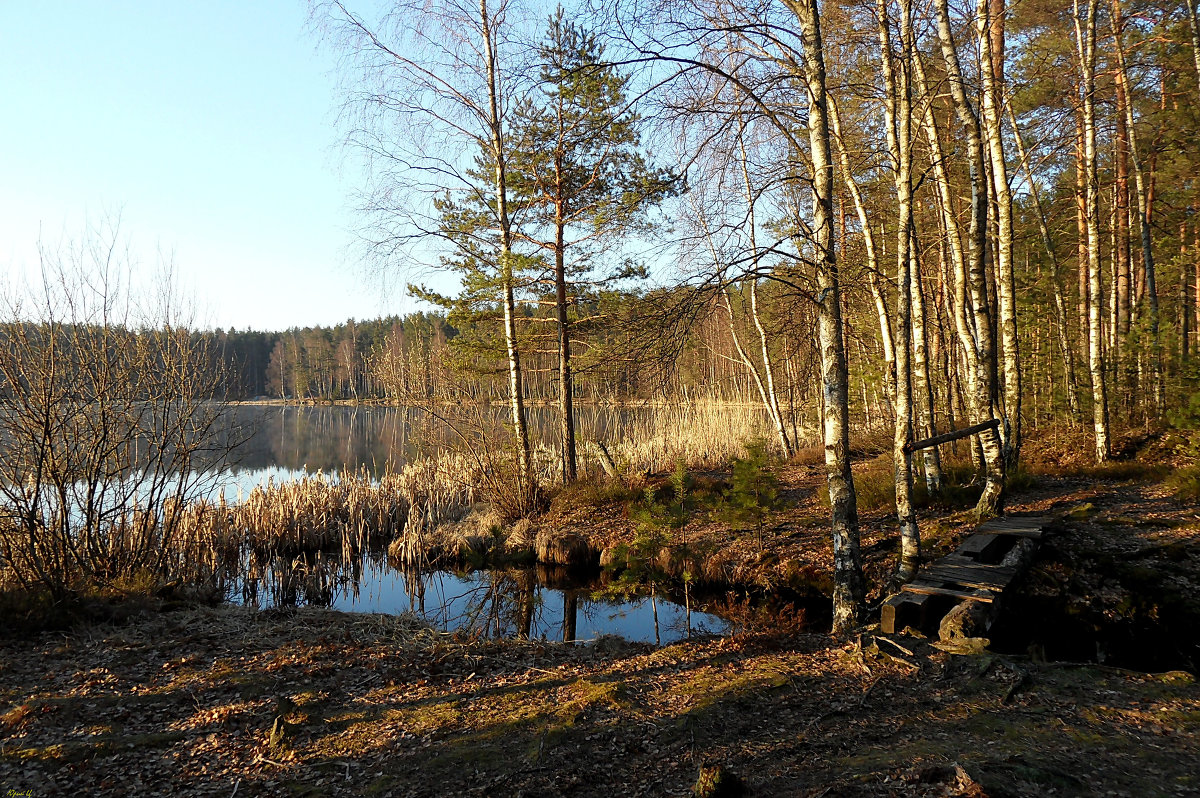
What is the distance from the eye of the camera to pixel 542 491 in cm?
1132

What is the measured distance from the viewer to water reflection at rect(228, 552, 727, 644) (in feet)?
23.2

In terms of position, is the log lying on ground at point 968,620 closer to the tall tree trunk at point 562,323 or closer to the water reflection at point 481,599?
the water reflection at point 481,599

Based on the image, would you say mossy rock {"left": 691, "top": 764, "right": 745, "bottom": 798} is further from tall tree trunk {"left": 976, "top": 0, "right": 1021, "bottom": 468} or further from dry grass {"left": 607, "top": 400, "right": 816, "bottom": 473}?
dry grass {"left": 607, "top": 400, "right": 816, "bottom": 473}

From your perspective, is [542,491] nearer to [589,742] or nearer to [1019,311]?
[589,742]

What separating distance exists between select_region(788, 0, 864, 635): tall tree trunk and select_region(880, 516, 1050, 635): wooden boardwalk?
0.34 meters

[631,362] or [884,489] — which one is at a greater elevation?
[631,362]

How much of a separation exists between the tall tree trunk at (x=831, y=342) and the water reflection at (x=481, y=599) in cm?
Result: 194

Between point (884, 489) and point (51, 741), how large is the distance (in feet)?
28.8

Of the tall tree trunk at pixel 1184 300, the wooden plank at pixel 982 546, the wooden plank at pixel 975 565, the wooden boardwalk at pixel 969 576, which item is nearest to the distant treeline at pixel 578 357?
the wooden boardwalk at pixel 969 576

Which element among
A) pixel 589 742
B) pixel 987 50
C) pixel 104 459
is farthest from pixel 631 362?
pixel 987 50

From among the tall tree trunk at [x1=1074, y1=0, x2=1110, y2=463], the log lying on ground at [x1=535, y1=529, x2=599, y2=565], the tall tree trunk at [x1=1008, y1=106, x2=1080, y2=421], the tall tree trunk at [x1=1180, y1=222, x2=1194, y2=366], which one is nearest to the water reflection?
the log lying on ground at [x1=535, y1=529, x2=599, y2=565]

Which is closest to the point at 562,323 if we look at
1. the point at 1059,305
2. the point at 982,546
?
Result: the point at 982,546

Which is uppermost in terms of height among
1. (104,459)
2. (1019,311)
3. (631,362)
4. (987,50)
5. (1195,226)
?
(987,50)

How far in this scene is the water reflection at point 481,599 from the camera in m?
7.09
